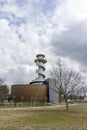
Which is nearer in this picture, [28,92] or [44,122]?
[44,122]

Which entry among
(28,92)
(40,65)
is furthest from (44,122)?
(40,65)

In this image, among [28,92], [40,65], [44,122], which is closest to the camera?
[44,122]

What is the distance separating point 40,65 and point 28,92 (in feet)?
43.1

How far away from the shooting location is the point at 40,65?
444 feet

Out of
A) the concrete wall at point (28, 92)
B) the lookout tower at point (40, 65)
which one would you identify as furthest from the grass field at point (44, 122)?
the lookout tower at point (40, 65)

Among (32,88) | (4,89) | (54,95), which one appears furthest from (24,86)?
(4,89)

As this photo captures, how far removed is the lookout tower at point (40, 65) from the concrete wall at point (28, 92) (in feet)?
15.2

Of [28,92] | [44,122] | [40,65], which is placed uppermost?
[40,65]

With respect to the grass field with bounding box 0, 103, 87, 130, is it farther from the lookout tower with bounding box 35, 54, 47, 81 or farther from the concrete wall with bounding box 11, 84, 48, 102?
the lookout tower with bounding box 35, 54, 47, 81

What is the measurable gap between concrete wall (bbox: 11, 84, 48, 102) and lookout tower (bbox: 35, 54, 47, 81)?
4.63 metres

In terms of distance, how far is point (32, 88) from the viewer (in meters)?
134

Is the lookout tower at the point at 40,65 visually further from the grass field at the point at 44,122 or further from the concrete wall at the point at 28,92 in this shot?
the grass field at the point at 44,122

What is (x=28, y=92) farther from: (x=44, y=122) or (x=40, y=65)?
(x=44, y=122)

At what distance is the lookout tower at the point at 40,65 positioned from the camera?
445 ft
